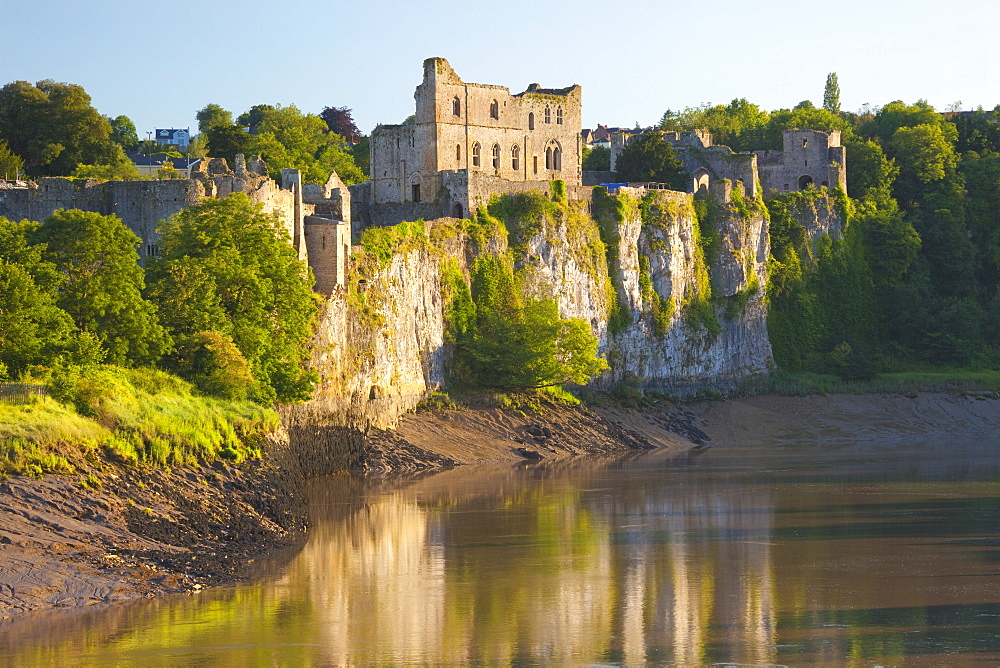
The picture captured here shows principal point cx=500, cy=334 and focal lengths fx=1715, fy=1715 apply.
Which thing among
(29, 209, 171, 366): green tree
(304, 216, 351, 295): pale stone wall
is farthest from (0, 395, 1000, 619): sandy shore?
(304, 216, 351, 295): pale stone wall

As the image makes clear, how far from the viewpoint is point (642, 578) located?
42250 mm

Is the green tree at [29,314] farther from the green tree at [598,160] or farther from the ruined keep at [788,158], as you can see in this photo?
the green tree at [598,160]

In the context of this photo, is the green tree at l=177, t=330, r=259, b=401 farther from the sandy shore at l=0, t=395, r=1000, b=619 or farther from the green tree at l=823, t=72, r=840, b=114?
the green tree at l=823, t=72, r=840, b=114

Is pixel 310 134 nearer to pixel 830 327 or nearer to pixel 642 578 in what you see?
pixel 830 327

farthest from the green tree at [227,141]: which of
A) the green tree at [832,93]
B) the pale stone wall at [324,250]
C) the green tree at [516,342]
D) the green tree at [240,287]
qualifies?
the green tree at [832,93]

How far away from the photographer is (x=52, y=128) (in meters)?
82.2

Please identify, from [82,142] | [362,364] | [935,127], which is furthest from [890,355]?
[82,142]

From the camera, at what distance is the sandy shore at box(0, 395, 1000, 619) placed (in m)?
38.6

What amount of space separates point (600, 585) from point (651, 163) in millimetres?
57035

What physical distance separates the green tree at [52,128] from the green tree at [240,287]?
2089 cm

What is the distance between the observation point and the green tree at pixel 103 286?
52.8 m

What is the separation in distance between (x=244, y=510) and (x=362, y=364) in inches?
922

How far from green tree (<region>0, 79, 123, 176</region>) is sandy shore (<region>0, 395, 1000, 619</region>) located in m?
22.3

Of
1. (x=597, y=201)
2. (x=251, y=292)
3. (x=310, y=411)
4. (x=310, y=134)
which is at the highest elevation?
(x=310, y=134)
